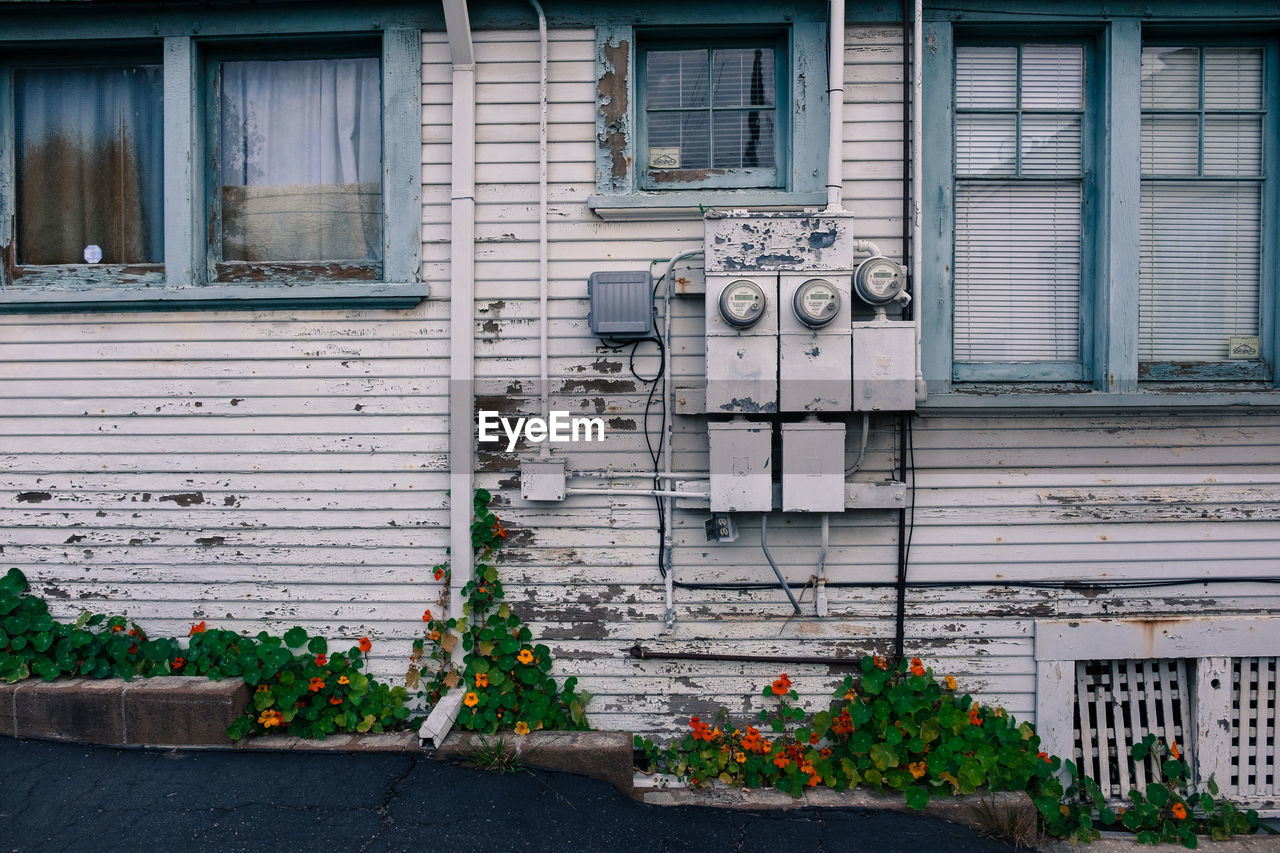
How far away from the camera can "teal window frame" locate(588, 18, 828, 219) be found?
378cm

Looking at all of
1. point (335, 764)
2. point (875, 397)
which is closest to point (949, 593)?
point (875, 397)

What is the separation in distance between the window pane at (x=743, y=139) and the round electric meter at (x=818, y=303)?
88 cm

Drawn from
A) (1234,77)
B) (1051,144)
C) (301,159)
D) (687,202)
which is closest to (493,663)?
(687,202)

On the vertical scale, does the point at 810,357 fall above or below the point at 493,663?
above

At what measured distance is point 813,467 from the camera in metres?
3.56

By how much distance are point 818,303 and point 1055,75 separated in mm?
1892

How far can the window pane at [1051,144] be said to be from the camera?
13.0ft

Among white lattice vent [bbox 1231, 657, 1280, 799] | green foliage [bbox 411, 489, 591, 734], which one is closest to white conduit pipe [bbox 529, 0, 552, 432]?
green foliage [bbox 411, 489, 591, 734]

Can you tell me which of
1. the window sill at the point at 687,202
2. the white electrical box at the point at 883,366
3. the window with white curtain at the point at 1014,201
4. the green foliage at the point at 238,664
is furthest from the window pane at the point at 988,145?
the green foliage at the point at 238,664

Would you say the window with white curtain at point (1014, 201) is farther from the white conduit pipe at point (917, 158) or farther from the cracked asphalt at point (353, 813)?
the cracked asphalt at point (353, 813)

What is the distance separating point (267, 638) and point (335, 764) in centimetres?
75

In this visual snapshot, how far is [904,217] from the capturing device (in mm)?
3768

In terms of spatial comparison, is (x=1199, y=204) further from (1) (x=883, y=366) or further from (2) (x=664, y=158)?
(2) (x=664, y=158)

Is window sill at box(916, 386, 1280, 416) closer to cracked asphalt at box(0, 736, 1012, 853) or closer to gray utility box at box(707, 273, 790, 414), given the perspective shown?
gray utility box at box(707, 273, 790, 414)
